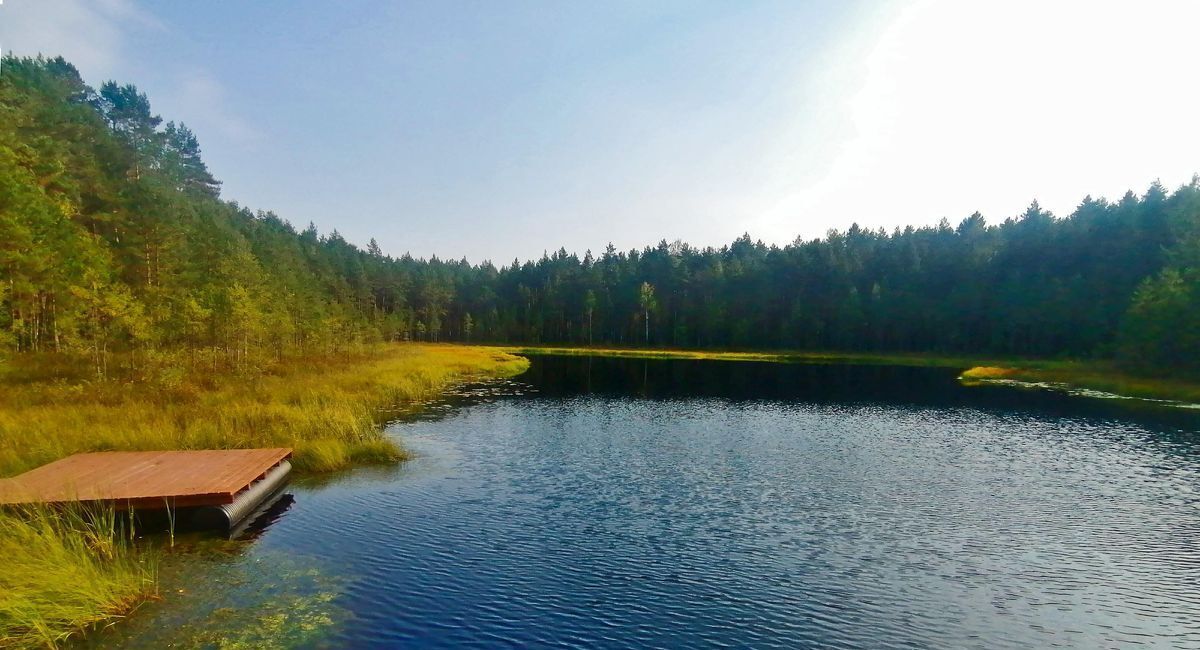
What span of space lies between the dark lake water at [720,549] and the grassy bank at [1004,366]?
Answer: 3103cm

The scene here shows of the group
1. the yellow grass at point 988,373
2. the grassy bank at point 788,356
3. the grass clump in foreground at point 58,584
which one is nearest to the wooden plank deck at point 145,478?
the grass clump in foreground at point 58,584

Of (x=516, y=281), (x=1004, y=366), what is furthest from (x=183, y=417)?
(x=516, y=281)

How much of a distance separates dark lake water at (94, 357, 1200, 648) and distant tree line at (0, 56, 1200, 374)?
2054cm

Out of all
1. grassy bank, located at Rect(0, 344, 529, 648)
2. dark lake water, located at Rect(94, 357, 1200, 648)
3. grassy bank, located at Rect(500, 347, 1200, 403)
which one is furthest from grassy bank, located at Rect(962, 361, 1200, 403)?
grassy bank, located at Rect(0, 344, 529, 648)

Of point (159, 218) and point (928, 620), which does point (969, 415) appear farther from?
point (159, 218)

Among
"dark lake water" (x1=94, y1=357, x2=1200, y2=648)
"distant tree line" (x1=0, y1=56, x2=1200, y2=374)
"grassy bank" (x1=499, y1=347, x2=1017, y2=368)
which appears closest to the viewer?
"dark lake water" (x1=94, y1=357, x2=1200, y2=648)

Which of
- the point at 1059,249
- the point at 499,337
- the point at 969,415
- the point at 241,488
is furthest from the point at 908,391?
the point at 499,337

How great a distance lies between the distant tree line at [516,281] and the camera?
124 feet

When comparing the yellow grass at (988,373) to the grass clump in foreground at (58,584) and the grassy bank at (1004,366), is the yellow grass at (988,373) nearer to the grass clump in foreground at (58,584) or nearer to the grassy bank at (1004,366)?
the grassy bank at (1004,366)

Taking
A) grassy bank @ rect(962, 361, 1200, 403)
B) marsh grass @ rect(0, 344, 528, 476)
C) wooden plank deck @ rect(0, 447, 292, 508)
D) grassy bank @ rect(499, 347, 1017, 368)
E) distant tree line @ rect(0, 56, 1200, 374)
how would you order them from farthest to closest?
grassy bank @ rect(499, 347, 1017, 368) < grassy bank @ rect(962, 361, 1200, 403) < distant tree line @ rect(0, 56, 1200, 374) < marsh grass @ rect(0, 344, 528, 476) < wooden plank deck @ rect(0, 447, 292, 508)

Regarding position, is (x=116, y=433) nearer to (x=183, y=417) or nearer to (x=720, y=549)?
(x=183, y=417)

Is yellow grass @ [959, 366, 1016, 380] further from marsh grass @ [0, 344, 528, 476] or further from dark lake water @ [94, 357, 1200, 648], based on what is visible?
marsh grass @ [0, 344, 528, 476]

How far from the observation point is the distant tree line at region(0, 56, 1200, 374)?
124ft

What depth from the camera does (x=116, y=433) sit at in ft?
82.1
